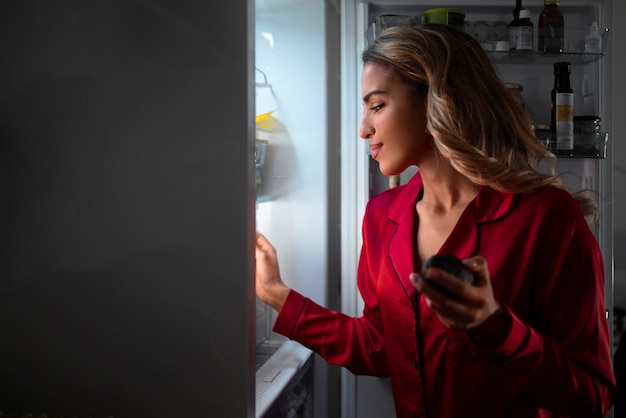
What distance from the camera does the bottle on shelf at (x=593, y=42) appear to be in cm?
166

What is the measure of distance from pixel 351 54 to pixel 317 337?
2.76ft

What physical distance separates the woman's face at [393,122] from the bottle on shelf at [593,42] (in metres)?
0.65

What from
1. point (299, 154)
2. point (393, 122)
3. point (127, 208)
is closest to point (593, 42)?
point (393, 122)

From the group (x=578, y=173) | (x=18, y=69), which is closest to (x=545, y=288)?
(x=578, y=173)

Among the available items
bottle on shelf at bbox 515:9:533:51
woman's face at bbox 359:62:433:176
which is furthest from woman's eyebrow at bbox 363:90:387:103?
bottle on shelf at bbox 515:9:533:51

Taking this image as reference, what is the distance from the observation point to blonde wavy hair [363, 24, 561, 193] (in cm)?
128

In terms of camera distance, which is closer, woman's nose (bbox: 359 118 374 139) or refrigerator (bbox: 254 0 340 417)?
woman's nose (bbox: 359 118 374 139)

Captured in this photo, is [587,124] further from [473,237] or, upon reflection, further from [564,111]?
[473,237]

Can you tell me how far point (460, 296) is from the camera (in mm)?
860

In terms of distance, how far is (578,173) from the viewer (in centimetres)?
184

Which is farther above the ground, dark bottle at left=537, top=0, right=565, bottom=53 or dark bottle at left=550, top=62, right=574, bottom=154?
dark bottle at left=537, top=0, right=565, bottom=53

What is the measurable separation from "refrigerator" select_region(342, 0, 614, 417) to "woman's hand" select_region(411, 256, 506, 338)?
92cm

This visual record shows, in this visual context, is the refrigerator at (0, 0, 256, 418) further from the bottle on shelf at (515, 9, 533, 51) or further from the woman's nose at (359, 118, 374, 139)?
the bottle on shelf at (515, 9, 533, 51)

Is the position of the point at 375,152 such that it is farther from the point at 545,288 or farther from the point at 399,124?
the point at 545,288
